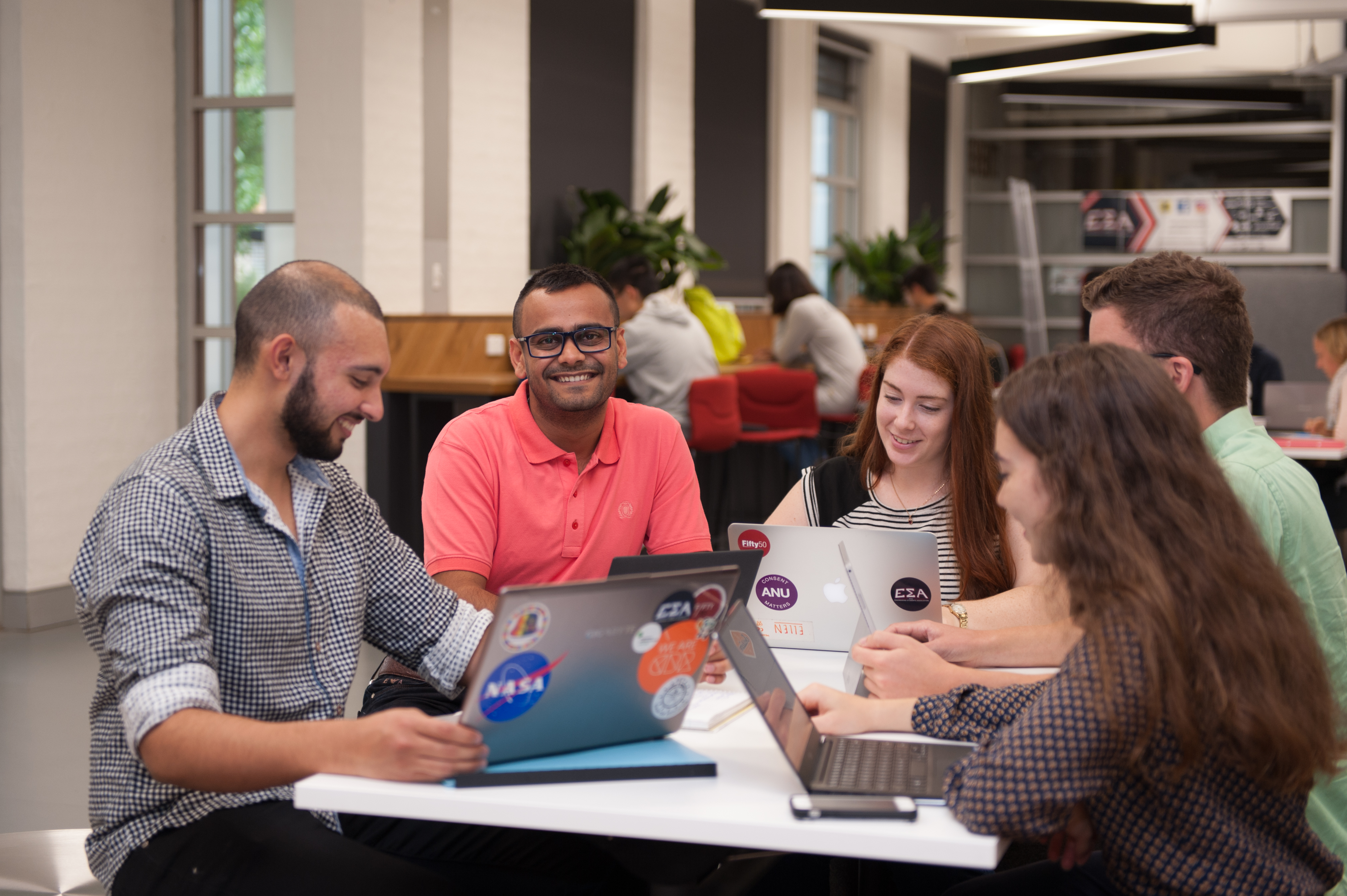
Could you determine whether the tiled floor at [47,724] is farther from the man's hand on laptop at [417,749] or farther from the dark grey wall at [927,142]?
the dark grey wall at [927,142]

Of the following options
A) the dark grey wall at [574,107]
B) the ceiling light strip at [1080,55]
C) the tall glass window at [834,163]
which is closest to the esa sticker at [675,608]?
the dark grey wall at [574,107]

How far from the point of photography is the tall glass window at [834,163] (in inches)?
409

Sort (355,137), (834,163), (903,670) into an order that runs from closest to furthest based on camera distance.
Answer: (903,670) → (355,137) → (834,163)

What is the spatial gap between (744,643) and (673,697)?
0.37 ft

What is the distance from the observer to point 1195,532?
140cm

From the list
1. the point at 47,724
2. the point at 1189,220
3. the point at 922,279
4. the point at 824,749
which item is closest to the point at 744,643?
the point at 824,749

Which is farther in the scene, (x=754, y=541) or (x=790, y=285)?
(x=790, y=285)

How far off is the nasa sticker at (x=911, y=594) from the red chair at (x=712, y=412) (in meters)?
3.62

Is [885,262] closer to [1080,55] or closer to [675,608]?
[1080,55]

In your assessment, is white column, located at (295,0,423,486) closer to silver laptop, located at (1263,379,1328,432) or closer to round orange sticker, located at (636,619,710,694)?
silver laptop, located at (1263,379,1328,432)

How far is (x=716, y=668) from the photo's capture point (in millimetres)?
1894

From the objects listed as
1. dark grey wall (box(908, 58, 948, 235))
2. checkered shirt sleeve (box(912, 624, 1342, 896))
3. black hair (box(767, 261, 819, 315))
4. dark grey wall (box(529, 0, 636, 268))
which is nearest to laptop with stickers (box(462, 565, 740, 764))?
checkered shirt sleeve (box(912, 624, 1342, 896))

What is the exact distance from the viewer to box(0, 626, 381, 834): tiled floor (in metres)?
3.14

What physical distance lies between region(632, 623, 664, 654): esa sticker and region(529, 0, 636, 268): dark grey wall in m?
5.39
